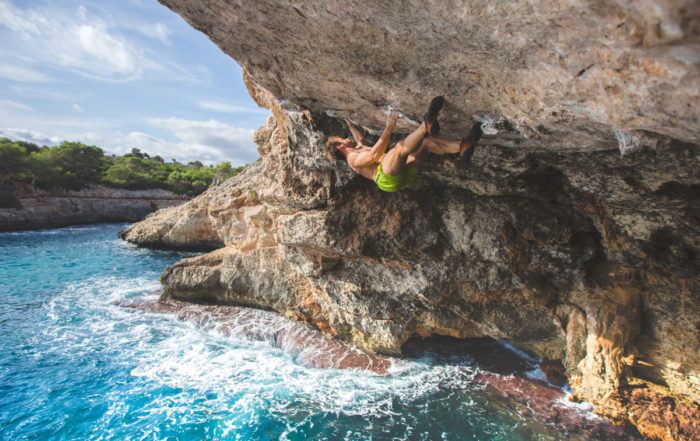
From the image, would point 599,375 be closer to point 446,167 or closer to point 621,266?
point 621,266

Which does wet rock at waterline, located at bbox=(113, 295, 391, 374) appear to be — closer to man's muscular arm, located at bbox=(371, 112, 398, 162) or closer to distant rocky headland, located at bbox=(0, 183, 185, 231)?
man's muscular arm, located at bbox=(371, 112, 398, 162)

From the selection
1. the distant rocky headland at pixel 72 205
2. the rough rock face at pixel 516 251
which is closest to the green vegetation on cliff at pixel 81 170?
the distant rocky headland at pixel 72 205

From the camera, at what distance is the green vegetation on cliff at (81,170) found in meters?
26.0

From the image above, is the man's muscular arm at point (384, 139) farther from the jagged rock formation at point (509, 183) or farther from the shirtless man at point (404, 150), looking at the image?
the jagged rock formation at point (509, 183)

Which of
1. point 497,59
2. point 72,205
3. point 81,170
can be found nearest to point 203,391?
point 497,59

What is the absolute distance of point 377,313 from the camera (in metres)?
7.29

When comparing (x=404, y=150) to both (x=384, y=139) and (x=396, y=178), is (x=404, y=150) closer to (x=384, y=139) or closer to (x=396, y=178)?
(x=384, y=139)

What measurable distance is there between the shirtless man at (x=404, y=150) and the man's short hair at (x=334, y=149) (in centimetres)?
24

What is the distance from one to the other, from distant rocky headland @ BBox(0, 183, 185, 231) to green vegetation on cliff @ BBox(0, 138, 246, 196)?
2.93ft

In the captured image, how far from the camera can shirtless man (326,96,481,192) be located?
335cm

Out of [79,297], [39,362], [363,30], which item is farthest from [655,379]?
[79,297]

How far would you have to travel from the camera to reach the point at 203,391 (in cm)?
691

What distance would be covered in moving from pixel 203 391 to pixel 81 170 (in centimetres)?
3636

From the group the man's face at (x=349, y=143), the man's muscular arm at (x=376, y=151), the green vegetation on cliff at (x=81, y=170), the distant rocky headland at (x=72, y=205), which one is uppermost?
the green vegetation on cliff at (x=81, y=170)
